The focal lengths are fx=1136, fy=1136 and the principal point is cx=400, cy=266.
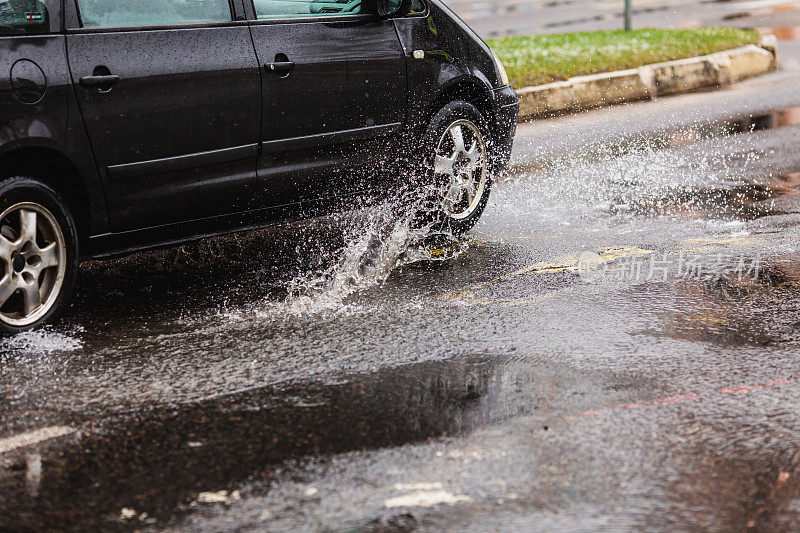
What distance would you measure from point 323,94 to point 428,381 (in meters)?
2.25

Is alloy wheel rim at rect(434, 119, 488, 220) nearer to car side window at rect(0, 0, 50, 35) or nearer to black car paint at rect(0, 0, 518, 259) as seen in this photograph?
black car paint at rect(0, 0, 518, 259)

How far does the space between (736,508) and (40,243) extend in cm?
338

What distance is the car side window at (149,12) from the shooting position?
5.29 meters

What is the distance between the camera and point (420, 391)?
445 centimetres

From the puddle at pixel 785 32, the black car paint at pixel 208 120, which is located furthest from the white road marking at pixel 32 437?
the puddle at pixel 785 32

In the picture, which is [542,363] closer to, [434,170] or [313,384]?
[313,384]

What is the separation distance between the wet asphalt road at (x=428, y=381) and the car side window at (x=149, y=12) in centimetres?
140

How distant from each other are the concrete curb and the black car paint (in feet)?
16.5

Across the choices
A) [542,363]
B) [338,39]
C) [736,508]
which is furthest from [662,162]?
[736,508]

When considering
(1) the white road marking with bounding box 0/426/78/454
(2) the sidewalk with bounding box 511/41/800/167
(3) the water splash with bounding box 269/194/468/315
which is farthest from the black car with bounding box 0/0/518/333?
(2) the sidewalk with bounding box 511/41/800/167

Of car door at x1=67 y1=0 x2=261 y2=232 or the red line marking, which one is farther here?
car door at x1=67 y1=0 x2=261 y2=232

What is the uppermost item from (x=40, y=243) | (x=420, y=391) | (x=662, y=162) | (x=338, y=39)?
(x=338, y=39)

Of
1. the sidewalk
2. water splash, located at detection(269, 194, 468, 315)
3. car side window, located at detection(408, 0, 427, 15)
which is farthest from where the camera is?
the sidewalk

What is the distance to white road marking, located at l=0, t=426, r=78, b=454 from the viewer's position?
3955 millimetres
